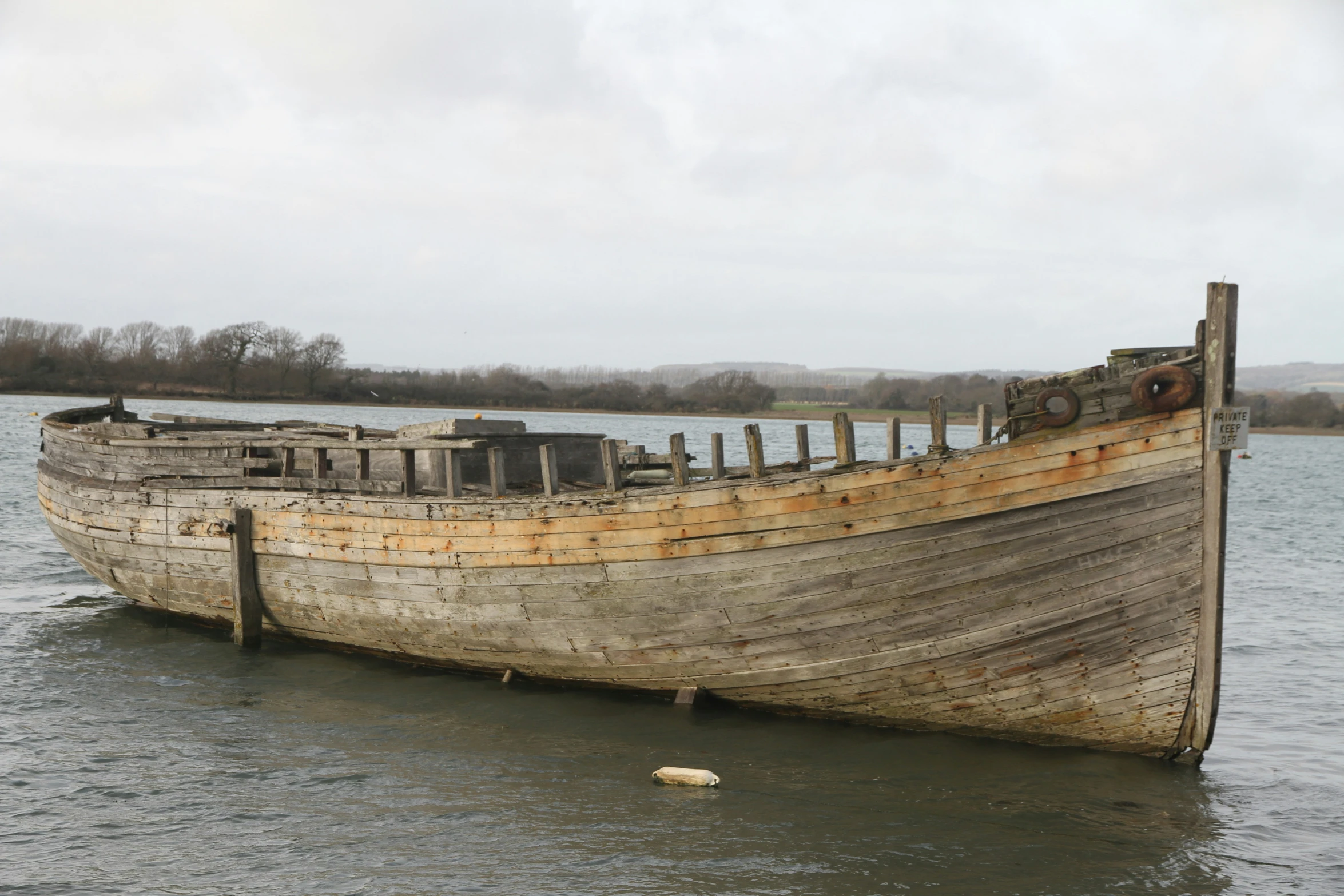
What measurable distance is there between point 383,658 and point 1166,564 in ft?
24.2

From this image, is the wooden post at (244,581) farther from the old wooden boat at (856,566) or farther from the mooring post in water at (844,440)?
the mooring post in water at (844,440)

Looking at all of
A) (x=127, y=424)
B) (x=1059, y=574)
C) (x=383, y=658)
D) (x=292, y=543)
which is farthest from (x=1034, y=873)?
(x=127, y=424)

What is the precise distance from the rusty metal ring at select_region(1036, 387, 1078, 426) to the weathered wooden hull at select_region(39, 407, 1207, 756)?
0.41 feet

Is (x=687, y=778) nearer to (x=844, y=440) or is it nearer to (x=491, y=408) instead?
(x=844, y=440)

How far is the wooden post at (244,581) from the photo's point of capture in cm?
1088

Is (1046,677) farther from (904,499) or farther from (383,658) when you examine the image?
(383,658)

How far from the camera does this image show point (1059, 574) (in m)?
7.55

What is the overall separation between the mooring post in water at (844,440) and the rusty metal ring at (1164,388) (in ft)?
6.59

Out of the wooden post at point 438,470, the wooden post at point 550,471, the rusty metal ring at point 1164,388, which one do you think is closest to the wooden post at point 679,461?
the wooden post at point 550,471

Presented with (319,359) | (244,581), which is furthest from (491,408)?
(244,581)

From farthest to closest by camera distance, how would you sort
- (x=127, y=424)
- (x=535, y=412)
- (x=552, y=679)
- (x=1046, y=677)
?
(x=535, y=412), (x=127, y=424), (x=552, y=679), (x=1046, y=677)

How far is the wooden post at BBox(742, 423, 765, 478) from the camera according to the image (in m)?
8.07

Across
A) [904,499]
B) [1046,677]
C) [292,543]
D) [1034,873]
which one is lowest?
[1034,873]

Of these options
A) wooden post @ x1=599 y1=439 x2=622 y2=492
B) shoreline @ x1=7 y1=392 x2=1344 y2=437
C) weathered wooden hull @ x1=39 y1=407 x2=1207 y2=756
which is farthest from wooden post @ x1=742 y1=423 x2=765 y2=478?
shoreline @ x1=7 y1=392 x2=1344 y2=437
